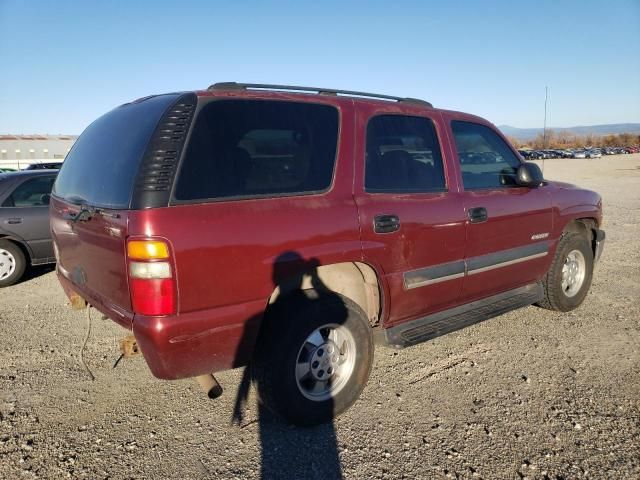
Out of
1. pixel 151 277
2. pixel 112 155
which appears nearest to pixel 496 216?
pixel 151 277

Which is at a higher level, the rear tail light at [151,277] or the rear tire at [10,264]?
the rear tail light at [151,277]

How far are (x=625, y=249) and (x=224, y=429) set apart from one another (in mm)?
7468

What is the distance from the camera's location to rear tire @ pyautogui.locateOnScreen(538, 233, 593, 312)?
4.59 meters

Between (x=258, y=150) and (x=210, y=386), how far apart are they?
4.44 ft

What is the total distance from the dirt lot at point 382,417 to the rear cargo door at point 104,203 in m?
0.81

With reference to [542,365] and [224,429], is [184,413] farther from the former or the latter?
[542,365]

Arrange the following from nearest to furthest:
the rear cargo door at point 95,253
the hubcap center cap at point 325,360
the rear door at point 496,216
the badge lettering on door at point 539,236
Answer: the rear cargo door at point 95,253 < the hubcap center cap at point 325,360 < the rear door at point 496,216 < the badge lettering on door at point 539,236

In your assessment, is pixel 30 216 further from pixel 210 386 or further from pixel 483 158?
pixel 483 158

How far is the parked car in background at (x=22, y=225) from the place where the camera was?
20.3 feet

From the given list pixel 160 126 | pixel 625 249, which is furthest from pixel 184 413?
pixel 625 249

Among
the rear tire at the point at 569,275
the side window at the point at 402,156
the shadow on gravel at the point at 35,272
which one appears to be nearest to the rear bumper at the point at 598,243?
the rear tire at the point at 569,275

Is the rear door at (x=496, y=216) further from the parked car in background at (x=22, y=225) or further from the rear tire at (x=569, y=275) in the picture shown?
the parked car in background at (x=22, y=225)

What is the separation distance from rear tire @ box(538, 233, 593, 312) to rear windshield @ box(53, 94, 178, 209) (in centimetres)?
385

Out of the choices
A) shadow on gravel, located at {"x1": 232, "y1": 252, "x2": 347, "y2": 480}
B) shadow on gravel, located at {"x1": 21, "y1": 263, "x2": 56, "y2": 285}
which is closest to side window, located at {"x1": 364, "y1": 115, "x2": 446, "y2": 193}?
shadow on gravel, located at {"x1": 232, "y1": 252, "x2": 347, "y2": 480}
